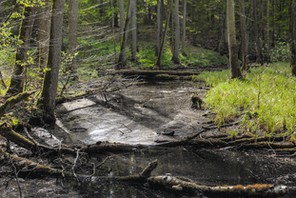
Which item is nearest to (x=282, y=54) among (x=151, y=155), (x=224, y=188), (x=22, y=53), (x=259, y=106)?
(x=259, y=106)

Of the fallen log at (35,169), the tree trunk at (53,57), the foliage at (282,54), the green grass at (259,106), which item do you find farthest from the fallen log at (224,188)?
the foliage at (282,54)

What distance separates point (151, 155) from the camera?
6.18m

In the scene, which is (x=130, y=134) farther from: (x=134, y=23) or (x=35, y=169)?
(x=134, y=23)

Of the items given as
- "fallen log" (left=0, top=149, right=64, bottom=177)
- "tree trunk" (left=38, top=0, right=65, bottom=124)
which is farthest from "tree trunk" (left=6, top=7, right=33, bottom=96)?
"fallen log" (left=0, top=149, right=64, bottom=177)

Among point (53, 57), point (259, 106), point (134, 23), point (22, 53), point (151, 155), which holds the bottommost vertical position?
point (151, 155)

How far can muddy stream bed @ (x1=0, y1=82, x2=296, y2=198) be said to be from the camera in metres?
4.64

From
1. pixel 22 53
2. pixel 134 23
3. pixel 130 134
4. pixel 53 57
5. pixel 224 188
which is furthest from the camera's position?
pixel 134 23

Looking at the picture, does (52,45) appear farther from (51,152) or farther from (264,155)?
(264,155)

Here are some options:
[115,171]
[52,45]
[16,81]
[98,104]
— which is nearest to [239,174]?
[115,171]

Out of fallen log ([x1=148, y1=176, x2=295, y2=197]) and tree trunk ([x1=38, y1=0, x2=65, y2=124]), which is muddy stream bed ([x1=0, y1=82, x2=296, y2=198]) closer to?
fallen log ([x1=148, y1=176, x2=295, y2=197])

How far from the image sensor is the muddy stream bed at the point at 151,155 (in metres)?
4.64

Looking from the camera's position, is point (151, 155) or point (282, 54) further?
point (282, 54)

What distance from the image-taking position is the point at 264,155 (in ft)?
19.8

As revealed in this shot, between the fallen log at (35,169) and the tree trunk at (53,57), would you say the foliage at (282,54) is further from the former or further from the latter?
the fallen log at (35,169)
